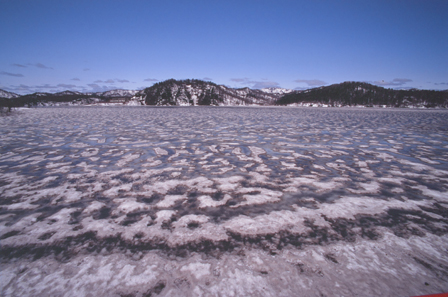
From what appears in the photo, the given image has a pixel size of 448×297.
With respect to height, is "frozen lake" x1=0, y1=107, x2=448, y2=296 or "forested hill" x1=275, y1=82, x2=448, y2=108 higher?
"forested hill" x1=275, y1=82, x2=448, y2=108

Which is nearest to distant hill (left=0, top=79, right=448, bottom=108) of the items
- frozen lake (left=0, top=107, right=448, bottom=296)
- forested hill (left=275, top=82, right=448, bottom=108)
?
forested hill (left=275, top=82, right=448, bottom=108)

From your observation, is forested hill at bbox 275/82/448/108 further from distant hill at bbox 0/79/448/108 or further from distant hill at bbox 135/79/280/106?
distant hill at bbox 135/79/280/106

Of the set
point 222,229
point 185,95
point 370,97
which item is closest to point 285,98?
point 370,97

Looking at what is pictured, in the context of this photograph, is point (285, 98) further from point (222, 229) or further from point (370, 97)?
point (222, 229)

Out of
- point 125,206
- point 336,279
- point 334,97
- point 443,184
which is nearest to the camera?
point 336,279

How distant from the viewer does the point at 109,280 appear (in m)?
1.65

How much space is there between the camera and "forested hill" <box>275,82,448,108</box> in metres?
103

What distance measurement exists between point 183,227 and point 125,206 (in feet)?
3.34

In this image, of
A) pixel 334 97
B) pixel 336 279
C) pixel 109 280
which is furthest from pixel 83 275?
pixel 334 97

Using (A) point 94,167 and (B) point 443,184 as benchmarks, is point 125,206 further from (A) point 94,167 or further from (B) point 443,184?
(B) point 443,184

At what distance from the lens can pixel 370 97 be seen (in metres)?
114

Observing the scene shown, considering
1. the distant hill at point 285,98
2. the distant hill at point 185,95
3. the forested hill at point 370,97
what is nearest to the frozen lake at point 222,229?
the distant hill at point 285,98

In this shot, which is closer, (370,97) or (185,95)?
(370,97)

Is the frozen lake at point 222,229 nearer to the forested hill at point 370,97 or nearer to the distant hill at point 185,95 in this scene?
the forested hill at point 370,97
